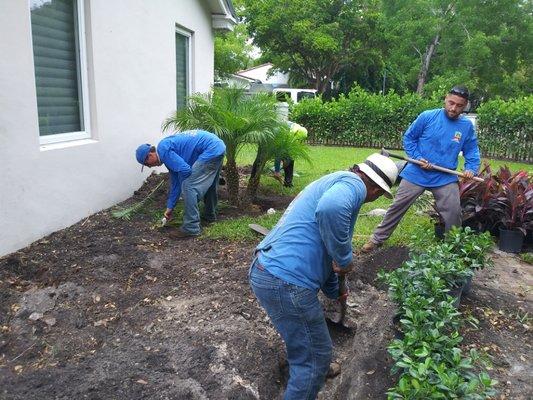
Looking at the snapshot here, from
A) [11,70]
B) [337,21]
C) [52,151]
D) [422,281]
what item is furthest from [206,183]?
[337,21]

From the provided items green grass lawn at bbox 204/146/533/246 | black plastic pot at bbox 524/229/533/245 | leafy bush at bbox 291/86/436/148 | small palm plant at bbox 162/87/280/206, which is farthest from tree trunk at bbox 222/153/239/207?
leafy bush at bbox 291/86/436/148

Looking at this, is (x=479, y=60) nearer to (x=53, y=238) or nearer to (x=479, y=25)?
(x=479, y=25)

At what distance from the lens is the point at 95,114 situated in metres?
6.20

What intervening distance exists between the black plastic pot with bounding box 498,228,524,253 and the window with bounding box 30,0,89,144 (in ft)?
17.7

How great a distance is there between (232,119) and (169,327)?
3.62 meters

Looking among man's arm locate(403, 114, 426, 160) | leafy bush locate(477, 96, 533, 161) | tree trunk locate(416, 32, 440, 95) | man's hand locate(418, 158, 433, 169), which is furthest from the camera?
tree trunk locate(416, 32, 440, 95)

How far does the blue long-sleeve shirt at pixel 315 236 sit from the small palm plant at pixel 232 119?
4.14 meters

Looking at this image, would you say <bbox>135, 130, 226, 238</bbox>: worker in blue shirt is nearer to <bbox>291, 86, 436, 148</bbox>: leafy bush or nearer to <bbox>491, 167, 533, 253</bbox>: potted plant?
<bbox>491, 167, 533, 253</bbox>: potted plant

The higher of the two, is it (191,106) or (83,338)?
(191,106)

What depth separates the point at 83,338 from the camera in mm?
3582

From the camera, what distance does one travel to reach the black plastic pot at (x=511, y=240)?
5.64 metres

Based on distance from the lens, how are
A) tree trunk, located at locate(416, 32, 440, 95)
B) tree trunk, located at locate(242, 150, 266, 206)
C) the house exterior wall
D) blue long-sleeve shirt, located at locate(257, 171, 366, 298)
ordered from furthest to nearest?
the house exterior wall
tree trunk, located at locate(416, 32, 440, 95)
tree trunk, located at locate(242, 150, 266, 206)
blue long-sleeve shirt, located at locate(257, 171, 366, 298)

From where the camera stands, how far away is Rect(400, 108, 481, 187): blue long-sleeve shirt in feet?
16.1

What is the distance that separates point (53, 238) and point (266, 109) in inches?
138
